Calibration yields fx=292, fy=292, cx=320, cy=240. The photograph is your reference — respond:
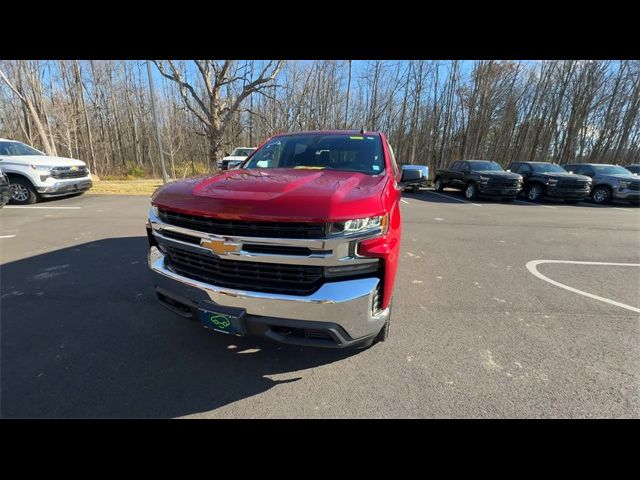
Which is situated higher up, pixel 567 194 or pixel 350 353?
pixel 567 194

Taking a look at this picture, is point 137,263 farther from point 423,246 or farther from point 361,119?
point 361,119

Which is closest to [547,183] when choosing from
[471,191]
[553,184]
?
[553,184]

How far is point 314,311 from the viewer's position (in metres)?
1.85

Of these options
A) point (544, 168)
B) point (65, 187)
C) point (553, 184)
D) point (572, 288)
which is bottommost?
point (572, 288)

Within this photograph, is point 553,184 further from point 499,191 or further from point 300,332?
point 300,332

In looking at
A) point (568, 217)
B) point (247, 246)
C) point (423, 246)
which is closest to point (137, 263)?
point (247, 246)

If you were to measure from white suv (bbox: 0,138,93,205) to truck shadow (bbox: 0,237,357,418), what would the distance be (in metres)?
7.31

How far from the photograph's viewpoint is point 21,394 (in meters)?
2.10

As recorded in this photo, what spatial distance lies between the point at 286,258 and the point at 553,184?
16083mm

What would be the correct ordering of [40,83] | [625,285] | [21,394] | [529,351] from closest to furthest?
[21,394] < [529,351] < [625,285] < [40,83]

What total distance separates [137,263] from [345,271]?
13.2 ft

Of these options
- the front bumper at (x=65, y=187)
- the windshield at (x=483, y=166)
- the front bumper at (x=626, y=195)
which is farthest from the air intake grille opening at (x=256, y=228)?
the front bumper at (x=626, y=195)

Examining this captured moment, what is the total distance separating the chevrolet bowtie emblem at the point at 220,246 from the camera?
6.39ft

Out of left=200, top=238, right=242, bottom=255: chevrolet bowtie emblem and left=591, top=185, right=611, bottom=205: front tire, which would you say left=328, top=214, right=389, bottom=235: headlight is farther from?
left=591, top=185, right=611, bottom=205: front tire
